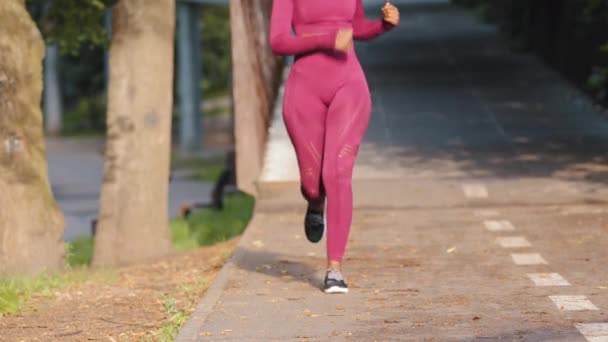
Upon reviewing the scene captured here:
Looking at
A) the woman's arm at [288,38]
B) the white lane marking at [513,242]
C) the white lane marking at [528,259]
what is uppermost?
the woman's arm at [288,38]

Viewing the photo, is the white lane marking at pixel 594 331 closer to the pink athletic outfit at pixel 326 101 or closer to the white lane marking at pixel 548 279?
the white lane marking at pixel 548 279

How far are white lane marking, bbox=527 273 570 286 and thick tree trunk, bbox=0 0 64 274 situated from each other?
161 inches

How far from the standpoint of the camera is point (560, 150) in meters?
18.2

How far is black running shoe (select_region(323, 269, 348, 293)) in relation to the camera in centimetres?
945

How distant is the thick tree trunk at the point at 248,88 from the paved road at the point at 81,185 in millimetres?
7059

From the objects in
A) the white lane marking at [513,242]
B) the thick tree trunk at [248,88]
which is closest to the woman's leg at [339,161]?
the white lane marking at [513,242]

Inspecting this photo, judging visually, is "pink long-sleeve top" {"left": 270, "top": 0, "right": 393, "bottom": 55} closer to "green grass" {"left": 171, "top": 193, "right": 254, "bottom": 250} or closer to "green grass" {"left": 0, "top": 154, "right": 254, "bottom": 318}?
"green grass" {"left": 0, "top": 154, "right": 254, "bottom": 318}

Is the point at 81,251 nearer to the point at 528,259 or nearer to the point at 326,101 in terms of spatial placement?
the point at 528,259

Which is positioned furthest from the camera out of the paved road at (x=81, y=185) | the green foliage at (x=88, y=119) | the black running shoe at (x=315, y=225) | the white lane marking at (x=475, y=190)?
the green foliage at (x=88, y=119)

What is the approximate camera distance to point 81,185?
126ft

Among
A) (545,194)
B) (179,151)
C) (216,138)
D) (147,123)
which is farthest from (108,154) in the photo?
(216,138)

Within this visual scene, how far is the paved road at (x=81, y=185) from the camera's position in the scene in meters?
29.3

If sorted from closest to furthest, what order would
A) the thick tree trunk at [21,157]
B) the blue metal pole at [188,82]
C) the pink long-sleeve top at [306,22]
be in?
1. the pink long-sleeve top at [306,22]
2. the thick tree trunk at [21,157]
3. the blue metal pole at [188,82]

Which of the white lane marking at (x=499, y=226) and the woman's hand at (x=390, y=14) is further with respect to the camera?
the white lane marking at (x=499, y=226)
